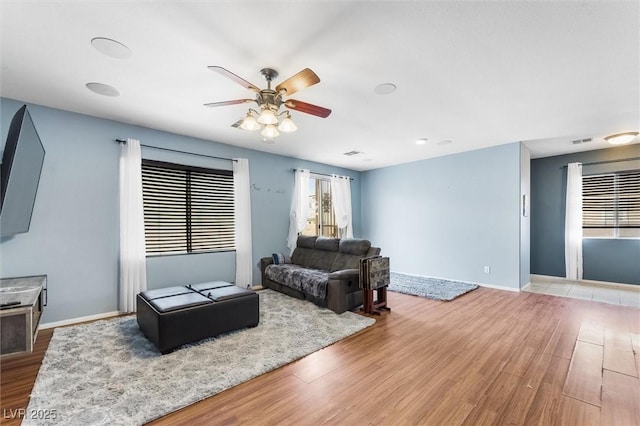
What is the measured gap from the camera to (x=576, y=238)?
537cm

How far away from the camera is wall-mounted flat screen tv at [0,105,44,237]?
91.7 inches

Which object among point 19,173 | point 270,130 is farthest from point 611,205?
point 19,173

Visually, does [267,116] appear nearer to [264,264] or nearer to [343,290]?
[343,290]

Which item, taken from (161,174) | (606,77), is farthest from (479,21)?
(161,174)

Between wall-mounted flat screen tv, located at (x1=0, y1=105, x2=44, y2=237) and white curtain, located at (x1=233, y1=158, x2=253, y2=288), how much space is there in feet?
8.22

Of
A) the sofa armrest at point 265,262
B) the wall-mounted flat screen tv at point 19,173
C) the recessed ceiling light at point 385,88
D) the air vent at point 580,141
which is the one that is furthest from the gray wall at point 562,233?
the wall-mounted flat screen tv at point 19,173

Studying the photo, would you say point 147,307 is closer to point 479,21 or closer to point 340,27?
point 340,27

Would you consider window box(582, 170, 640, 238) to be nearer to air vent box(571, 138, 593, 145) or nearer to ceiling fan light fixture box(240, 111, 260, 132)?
air vent box(571, 138, 593, 145)

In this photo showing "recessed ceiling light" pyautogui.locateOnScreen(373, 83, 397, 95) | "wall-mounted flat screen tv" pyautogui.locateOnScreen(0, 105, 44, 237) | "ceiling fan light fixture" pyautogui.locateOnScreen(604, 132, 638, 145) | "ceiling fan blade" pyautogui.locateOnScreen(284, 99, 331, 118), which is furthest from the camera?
"ceiling fan light fixture" pyautogui.locateOnScreen(604, 132, 638, 145)

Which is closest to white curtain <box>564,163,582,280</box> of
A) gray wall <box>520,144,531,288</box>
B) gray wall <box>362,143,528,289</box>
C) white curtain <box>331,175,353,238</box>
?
gray wall <box>520,144,531,288</box>

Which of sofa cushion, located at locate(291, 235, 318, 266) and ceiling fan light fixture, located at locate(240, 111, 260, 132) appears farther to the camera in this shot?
sofa cushion, located at locate(291, 235, 318, 266)

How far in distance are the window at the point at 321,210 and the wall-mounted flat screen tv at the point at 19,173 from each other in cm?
465

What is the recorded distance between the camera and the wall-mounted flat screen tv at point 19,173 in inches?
91.7

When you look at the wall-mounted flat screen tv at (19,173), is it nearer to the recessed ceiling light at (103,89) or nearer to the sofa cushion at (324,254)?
the recessed ceiling light at (103,89)
